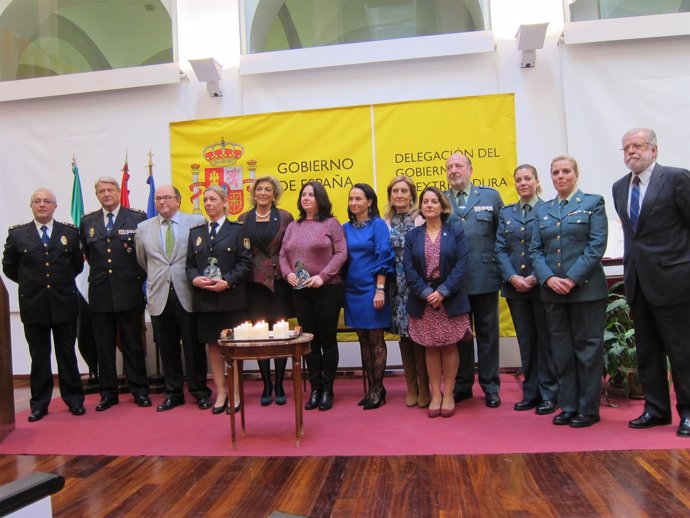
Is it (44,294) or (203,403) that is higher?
(44,294)

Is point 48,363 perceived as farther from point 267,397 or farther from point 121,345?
point 267,397

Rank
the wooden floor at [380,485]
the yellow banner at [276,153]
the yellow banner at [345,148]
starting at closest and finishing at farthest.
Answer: the wooden floor at [380,485]
the yellow banner at [345,148]
the yellow banner at [276,153]

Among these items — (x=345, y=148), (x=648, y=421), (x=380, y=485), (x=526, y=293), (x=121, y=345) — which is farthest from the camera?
(x=345, y=148)

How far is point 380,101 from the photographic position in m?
4.87

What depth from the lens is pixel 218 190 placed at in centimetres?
373

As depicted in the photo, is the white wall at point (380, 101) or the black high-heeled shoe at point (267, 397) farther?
the white wall at point (380, 101)

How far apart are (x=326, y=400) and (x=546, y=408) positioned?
1.31 metres

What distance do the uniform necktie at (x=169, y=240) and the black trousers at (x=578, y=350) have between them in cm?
235

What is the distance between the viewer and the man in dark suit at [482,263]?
11.6 feet

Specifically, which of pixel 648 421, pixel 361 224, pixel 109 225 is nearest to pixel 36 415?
pixel 109 225

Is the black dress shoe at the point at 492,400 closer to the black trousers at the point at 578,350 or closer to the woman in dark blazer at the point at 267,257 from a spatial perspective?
the black trousers at the point at 578,350

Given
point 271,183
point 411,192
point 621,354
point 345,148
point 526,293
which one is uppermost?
point 345,148

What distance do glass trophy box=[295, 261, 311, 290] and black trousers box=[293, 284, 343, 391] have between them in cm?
11

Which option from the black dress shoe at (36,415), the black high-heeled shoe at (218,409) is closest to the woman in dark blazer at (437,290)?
the black high-heeled shoe at (218,409)
